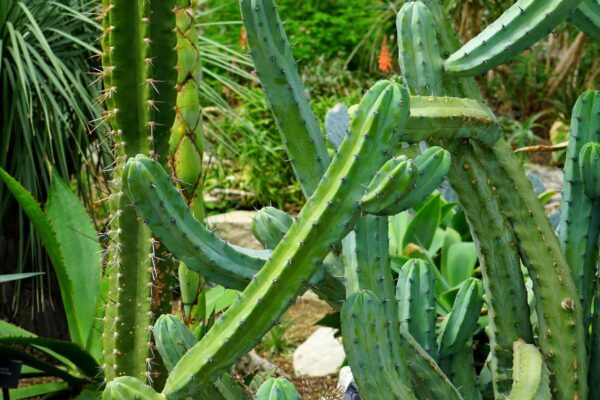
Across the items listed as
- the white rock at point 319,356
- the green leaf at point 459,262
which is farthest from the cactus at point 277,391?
the white rock at point 319,356

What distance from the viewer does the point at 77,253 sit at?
3.92m

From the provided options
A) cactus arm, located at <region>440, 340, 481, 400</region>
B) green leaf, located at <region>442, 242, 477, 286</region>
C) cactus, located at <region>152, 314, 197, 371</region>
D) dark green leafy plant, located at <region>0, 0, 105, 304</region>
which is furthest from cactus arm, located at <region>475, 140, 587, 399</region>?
dark green leafy plant, located at <region>0, 0, 105, 304</region>

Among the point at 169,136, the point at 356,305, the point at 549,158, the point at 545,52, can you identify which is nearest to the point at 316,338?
the point at 169,136

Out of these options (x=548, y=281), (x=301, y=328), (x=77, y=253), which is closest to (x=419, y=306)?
(x=548, y=281)

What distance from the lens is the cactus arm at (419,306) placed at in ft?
7.79

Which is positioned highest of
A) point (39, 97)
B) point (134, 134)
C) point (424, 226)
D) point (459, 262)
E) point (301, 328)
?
point (39, 97)

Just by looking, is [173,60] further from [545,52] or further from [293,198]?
[545,52]

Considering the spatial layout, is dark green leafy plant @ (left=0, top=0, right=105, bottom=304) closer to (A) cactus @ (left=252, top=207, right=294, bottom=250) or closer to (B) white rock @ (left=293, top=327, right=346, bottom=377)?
(B) white rock @ (left=293, top=327, right=346, bottom=377)

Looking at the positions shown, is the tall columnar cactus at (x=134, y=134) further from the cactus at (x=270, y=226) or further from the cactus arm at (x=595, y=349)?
the cactus arm at (x=595, y=349)

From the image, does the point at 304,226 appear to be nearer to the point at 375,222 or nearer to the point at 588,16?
the point at 375,222

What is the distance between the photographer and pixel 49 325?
4.85 meters

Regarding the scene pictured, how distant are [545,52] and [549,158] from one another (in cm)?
234

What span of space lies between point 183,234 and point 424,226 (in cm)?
268

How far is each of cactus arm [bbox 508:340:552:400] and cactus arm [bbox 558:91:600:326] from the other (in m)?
0.29
